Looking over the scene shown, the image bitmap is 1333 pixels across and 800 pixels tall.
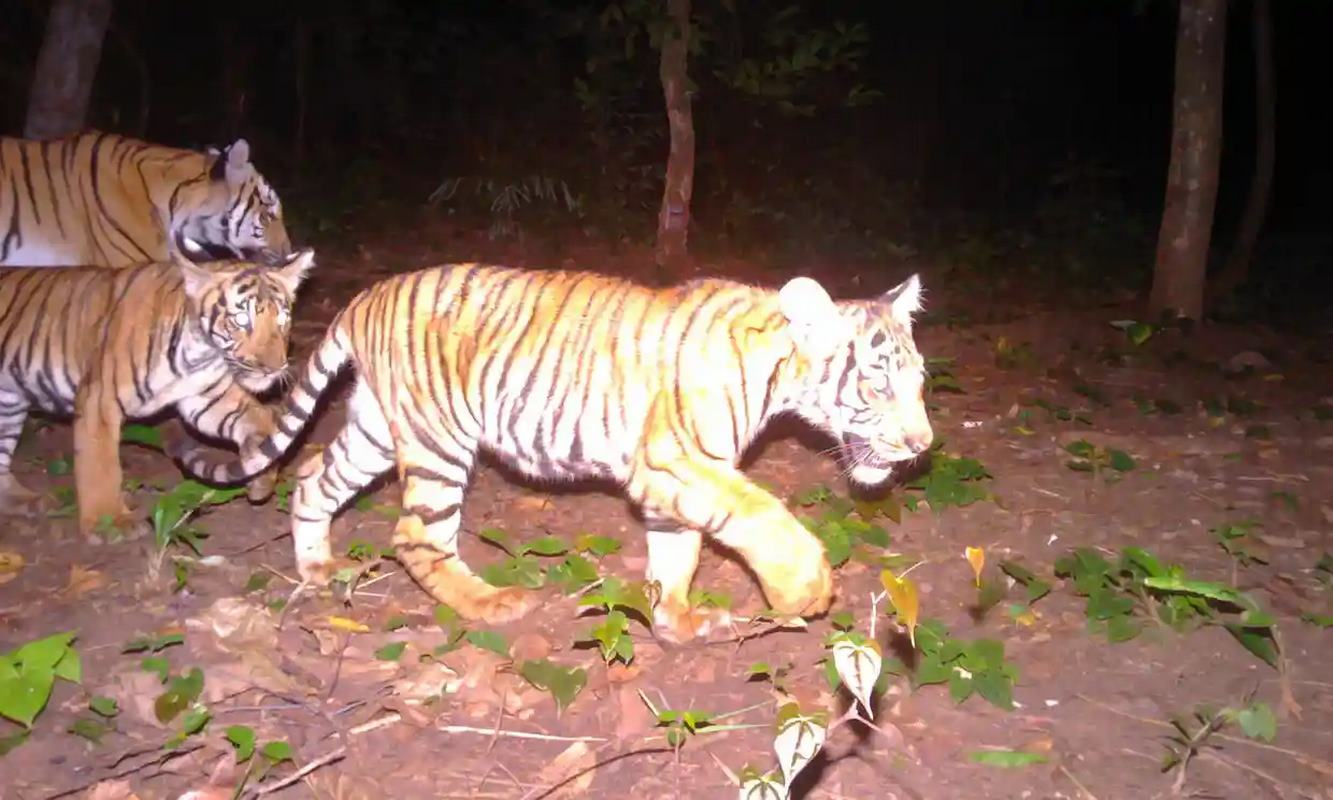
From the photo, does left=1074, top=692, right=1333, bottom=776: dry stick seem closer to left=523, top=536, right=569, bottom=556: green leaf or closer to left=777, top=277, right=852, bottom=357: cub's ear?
left=777, top=277, right=852, bottom=357: cub's ear

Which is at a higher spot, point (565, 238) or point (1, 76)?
point (1, 76)

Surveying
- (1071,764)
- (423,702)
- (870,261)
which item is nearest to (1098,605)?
(1071,764)

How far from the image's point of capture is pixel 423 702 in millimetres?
3295

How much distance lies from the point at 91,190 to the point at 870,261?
606cm

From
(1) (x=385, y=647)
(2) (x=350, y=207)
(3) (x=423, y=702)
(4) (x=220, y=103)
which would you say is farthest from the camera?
(4) (x=220, y=103)

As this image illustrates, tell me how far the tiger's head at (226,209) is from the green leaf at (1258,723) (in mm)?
4636

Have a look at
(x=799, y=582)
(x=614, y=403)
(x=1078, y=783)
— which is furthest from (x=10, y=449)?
(x=1078, y=783)

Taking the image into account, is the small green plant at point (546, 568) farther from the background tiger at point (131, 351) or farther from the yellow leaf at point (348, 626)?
the background tiger at point (131, 351)

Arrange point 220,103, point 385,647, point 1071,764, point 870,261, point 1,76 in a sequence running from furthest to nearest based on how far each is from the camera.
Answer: point 220,103 < point 1,76 < point 870,261 < point 385,647 < point 1071,764

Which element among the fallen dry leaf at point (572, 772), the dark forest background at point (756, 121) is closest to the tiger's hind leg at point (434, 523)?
the fallen dry leaf at point (572, 772)

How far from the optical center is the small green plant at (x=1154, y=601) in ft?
11.3

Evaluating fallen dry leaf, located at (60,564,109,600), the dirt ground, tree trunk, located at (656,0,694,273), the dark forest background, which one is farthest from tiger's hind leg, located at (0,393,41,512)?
the dark forest background

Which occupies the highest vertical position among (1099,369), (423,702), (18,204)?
(18,204)

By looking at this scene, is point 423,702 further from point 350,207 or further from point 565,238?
point 350,207
